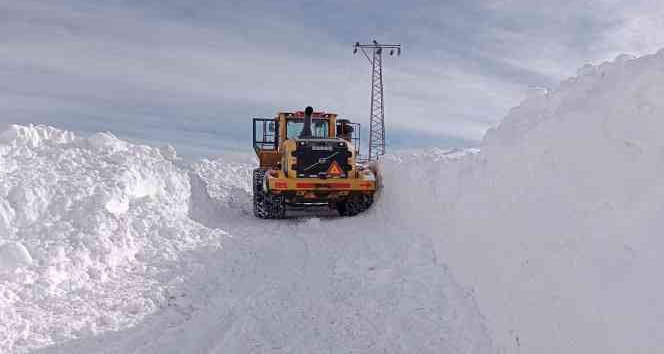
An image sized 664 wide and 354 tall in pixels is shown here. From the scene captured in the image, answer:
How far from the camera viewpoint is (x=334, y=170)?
38.5 ft

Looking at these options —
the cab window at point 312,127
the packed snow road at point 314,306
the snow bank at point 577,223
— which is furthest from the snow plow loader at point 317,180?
the snow bank at point 577,223

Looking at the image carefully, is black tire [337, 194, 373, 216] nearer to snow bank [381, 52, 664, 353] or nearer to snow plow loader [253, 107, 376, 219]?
snow plow loader [253, 107, 376, 219]

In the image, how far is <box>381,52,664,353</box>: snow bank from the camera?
11.6 feet

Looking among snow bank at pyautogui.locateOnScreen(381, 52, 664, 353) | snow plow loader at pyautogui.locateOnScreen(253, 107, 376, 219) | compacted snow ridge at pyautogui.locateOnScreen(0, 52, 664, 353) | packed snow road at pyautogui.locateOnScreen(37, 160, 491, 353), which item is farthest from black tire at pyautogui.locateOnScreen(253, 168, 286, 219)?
snow bank at pyautogui.locateOnScreen(381, 52, 664, 353)

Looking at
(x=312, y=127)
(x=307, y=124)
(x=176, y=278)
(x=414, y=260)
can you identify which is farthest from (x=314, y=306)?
(x=312, y=127)

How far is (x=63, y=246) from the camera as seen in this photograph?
6051mm

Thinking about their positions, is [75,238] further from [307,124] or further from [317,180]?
[307,124]

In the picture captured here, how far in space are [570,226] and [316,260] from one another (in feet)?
13.4

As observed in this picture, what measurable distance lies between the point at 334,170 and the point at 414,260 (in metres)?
5.10

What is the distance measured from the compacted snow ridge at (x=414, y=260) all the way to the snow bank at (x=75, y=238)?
25 mm

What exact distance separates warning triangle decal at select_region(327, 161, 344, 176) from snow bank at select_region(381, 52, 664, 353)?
539cm

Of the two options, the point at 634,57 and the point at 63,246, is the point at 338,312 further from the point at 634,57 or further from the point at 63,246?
the point at 634,57

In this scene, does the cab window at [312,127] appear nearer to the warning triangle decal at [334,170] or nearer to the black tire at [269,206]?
the warning triangle decal at [334,170]

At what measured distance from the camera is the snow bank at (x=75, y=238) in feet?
16.7
